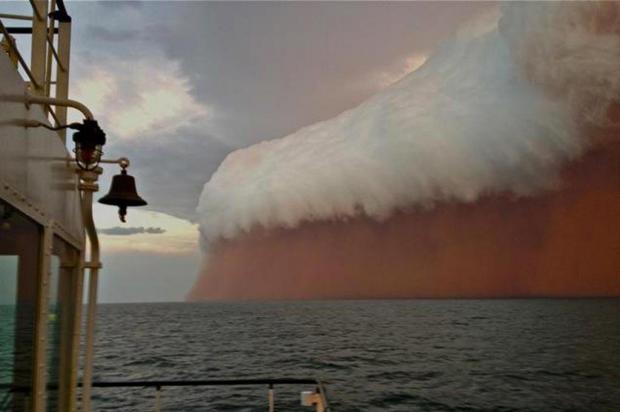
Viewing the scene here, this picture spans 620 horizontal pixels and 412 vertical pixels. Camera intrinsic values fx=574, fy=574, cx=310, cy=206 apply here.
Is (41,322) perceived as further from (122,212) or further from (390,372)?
(390,372)

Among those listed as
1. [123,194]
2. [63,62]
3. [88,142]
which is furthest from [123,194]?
[63,62]

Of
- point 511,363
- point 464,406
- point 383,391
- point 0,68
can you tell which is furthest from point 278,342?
point 0,68

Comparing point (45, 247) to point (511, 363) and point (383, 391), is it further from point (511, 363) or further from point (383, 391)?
point (511, 363)

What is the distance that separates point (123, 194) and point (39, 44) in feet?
4.65

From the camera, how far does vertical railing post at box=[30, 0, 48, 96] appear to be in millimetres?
4469

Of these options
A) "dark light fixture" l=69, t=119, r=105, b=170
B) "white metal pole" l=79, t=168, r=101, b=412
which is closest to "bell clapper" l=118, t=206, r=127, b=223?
"white metal pole" l=79, t=168, r=101, b=412

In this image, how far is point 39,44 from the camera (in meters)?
4.61

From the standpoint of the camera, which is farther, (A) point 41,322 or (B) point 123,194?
(B) point 123,194

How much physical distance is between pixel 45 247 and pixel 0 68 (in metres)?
1.46

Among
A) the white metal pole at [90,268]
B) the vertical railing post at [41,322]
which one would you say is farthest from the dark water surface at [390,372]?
the vertical railing post at [41,322]

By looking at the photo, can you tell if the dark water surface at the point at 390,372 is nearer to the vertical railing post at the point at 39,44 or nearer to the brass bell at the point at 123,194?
the brass bell at the point at 123,194

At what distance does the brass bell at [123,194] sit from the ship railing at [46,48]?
2.31 feet

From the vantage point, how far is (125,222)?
5523mm

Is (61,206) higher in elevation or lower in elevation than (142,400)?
higher
